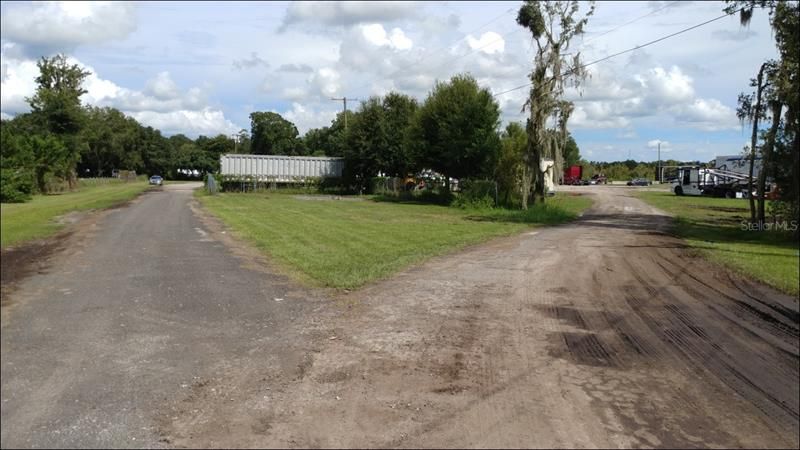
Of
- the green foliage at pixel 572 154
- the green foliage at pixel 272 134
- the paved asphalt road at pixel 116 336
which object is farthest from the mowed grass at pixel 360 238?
the green foliage at pixel 272 134

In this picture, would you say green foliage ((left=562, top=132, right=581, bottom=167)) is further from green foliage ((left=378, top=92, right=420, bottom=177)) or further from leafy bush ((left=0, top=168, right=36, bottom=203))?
leafy bush ((left=0, top=168, right=36, bottom=203))

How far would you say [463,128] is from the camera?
118 feet

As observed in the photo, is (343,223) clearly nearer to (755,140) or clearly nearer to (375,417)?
(755,140)

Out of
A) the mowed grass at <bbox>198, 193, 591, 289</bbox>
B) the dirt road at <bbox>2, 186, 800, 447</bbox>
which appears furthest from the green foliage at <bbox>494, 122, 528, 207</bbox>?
the dirt road at <bbox>2, 186, 800, 447</bbox>

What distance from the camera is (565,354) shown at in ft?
21.8

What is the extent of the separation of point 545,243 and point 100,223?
10.9 metres

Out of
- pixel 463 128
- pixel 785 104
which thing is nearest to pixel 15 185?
pixel 785 104

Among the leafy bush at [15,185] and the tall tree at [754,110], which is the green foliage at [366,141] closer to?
the tall tree at [754,110]

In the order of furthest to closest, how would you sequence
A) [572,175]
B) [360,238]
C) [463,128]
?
[572,175] → [463,128] → [360,238]

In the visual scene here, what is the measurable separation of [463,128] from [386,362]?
30701mm

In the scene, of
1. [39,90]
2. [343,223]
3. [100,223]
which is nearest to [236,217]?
[343,223]

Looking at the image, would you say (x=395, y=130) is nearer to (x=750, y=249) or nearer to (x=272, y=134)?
(x=750, y=249)

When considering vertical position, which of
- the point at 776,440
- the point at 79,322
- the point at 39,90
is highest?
the point at 39,90

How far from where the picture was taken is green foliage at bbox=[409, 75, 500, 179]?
35.4 metres
